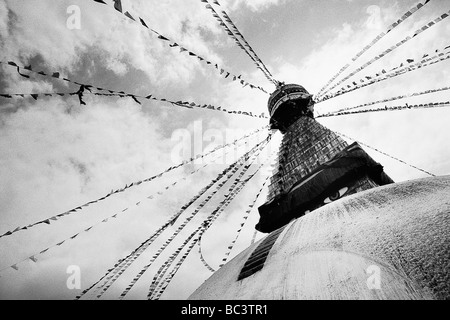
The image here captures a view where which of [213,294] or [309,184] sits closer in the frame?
[213,294]

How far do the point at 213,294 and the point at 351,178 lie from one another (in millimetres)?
6860

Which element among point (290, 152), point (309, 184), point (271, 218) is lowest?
point (271, 218)

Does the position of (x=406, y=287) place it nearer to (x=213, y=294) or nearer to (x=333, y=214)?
(x=333, y=214)

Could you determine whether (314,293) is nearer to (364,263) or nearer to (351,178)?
(364,263)

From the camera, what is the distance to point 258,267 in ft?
13.2

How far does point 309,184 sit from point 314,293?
7010 millimetres

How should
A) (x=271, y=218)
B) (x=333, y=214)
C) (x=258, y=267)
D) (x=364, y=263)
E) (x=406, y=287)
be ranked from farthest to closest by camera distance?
(x=271, y=218) < (x=333, y=214) < (x=258, y=267) < (x=364, y=263) < (x=406, y=287)

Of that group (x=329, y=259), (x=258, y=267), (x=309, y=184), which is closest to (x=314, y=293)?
(x=329, y=259)
